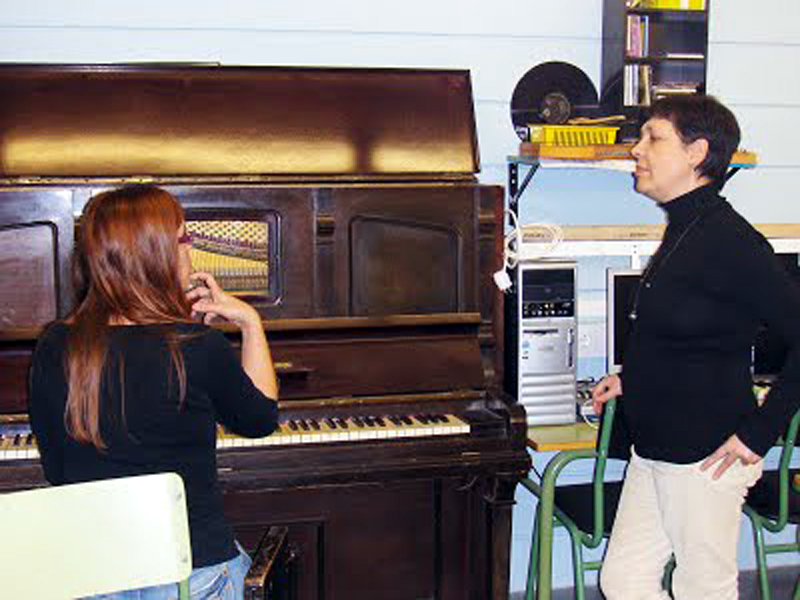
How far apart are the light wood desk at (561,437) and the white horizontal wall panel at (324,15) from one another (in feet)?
4.36

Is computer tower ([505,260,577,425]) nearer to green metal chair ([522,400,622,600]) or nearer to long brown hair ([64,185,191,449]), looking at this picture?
green metal chair ([522,400,622,600])

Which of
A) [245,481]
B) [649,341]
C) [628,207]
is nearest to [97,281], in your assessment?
[245,481]

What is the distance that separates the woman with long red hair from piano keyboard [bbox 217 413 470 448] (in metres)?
0.77

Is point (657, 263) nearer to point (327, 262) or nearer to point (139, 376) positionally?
point (327, 262)

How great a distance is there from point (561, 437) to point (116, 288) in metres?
1.73

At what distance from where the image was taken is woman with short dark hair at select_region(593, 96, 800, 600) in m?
2.23

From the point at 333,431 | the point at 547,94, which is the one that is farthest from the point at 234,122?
the point at 547,94

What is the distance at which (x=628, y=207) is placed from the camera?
376cm

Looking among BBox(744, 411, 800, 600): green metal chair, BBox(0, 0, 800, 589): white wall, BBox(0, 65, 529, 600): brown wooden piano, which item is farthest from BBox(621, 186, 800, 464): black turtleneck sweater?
BBox(0, 0, 800, 589): white wall

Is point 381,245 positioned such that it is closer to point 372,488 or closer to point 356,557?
point 372,488

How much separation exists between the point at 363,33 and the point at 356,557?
1.66 m

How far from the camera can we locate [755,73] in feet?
12.4

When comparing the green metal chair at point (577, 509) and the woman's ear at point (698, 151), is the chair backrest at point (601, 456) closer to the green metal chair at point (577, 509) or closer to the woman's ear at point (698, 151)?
the green metal chair at point (577, 509)

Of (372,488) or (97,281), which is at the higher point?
(97,281)
